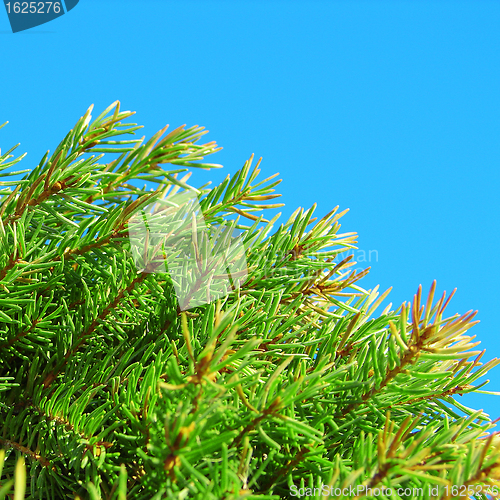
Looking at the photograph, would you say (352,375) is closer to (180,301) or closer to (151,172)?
(180,301)

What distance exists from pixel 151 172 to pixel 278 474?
1.21ft

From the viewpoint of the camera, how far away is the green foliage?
17.3 inches

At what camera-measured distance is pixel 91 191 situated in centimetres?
56

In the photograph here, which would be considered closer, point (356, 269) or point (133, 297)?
point (133, 297)

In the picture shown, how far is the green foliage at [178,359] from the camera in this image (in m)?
0.44

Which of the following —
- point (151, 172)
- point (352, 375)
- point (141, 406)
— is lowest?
point (141, 406)

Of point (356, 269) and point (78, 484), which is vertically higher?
point (356, 269)

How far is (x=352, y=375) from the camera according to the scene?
1.92 ft

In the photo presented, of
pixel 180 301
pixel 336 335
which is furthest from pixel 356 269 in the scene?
pixel 180 301

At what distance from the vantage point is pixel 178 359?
55cm

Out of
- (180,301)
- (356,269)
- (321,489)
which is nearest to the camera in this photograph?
(321,489)

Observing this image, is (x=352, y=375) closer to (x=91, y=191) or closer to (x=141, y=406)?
(x=141, y=406)

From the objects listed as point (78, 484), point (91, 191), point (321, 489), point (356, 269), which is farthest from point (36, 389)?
point (356, 269)

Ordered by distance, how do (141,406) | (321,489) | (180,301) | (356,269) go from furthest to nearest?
1. (356,269)
2. (180,301)
3. (141,406)
4. (321,489)
